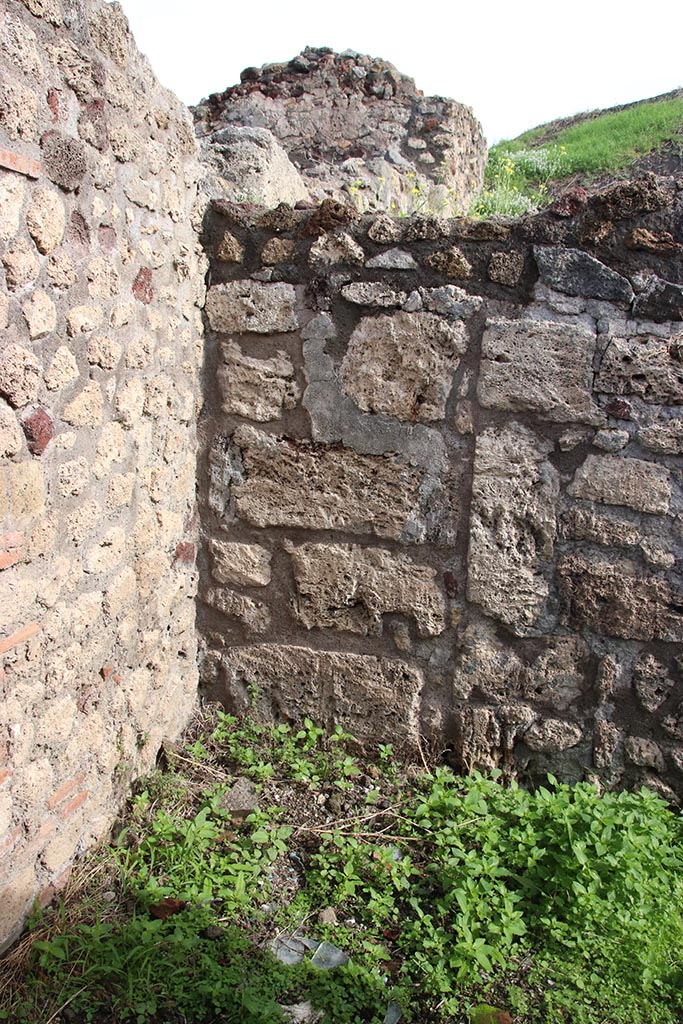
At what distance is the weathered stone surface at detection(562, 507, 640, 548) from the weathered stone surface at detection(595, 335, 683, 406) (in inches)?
15.2

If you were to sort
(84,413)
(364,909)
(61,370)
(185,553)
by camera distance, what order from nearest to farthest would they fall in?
(61,370), (84,413), (364,909), (185,553)

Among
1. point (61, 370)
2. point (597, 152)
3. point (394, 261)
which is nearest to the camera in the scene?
point (61, 370)

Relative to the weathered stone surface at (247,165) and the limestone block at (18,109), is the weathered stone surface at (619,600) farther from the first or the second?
the limestone block at (18,109)

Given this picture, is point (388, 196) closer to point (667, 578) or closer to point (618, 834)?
point (667, 578)

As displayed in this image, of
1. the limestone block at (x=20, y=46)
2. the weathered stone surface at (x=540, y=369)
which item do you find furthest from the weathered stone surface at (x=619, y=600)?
the limestone block at (x=20, y=46)

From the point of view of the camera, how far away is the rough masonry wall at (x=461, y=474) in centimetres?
243

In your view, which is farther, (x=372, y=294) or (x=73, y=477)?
(x=372, y=294)

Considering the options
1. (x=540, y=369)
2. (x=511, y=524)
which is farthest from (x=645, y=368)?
(x=511, y=524)

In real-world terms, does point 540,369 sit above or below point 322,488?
above

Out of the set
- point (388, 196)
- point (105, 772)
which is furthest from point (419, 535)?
point (388, 196)

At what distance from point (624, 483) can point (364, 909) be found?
4.87 ft

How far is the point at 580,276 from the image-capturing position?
2414mm

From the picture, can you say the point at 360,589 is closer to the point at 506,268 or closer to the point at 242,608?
the point at 242,608

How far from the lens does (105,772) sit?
7.72 feet
